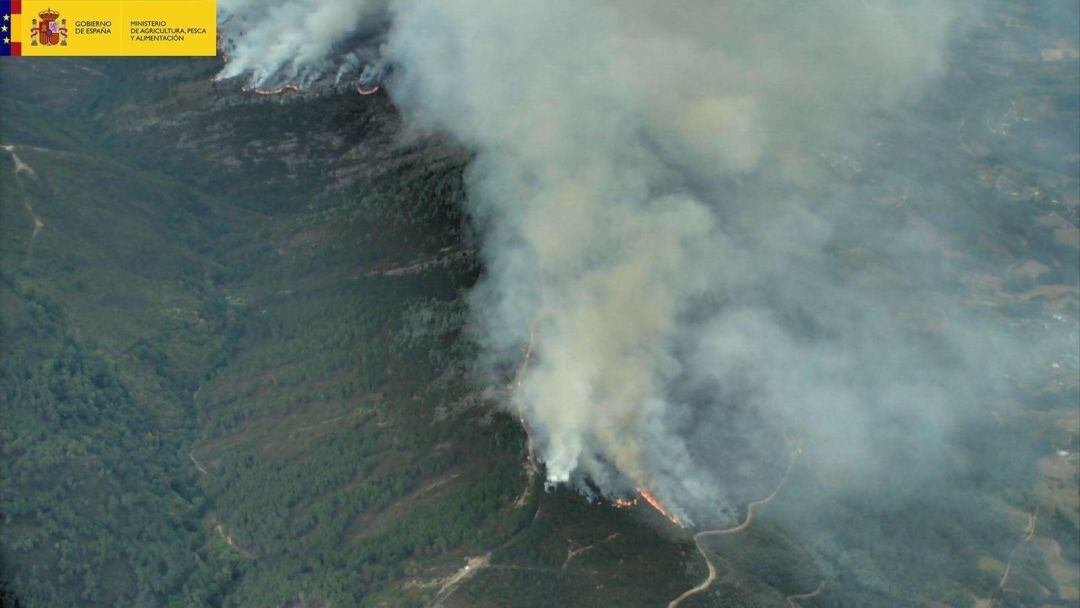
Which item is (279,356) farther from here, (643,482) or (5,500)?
(643,482)

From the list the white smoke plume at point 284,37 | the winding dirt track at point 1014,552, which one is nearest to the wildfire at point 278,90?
the white smoke plume at point 284,37

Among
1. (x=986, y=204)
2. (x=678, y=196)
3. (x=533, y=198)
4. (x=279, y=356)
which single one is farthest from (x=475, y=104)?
(x=986, y=204)

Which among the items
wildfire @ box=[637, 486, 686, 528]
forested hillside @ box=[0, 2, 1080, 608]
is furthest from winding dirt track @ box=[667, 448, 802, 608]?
wildfire @ box=[637, 486, 686, 528]

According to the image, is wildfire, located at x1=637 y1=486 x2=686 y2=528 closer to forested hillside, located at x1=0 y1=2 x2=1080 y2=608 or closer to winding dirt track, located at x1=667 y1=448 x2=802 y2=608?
forested hillside, located at x1=0 y1=2 x2=1080 y2=608

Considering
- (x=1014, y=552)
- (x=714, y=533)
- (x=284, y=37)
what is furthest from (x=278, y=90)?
(x=1014, y=552)

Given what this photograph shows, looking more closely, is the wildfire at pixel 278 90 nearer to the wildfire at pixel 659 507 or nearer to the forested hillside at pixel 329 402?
the forested hillside at pixel 329 402

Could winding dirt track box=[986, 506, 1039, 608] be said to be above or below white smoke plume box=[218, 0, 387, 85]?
below
